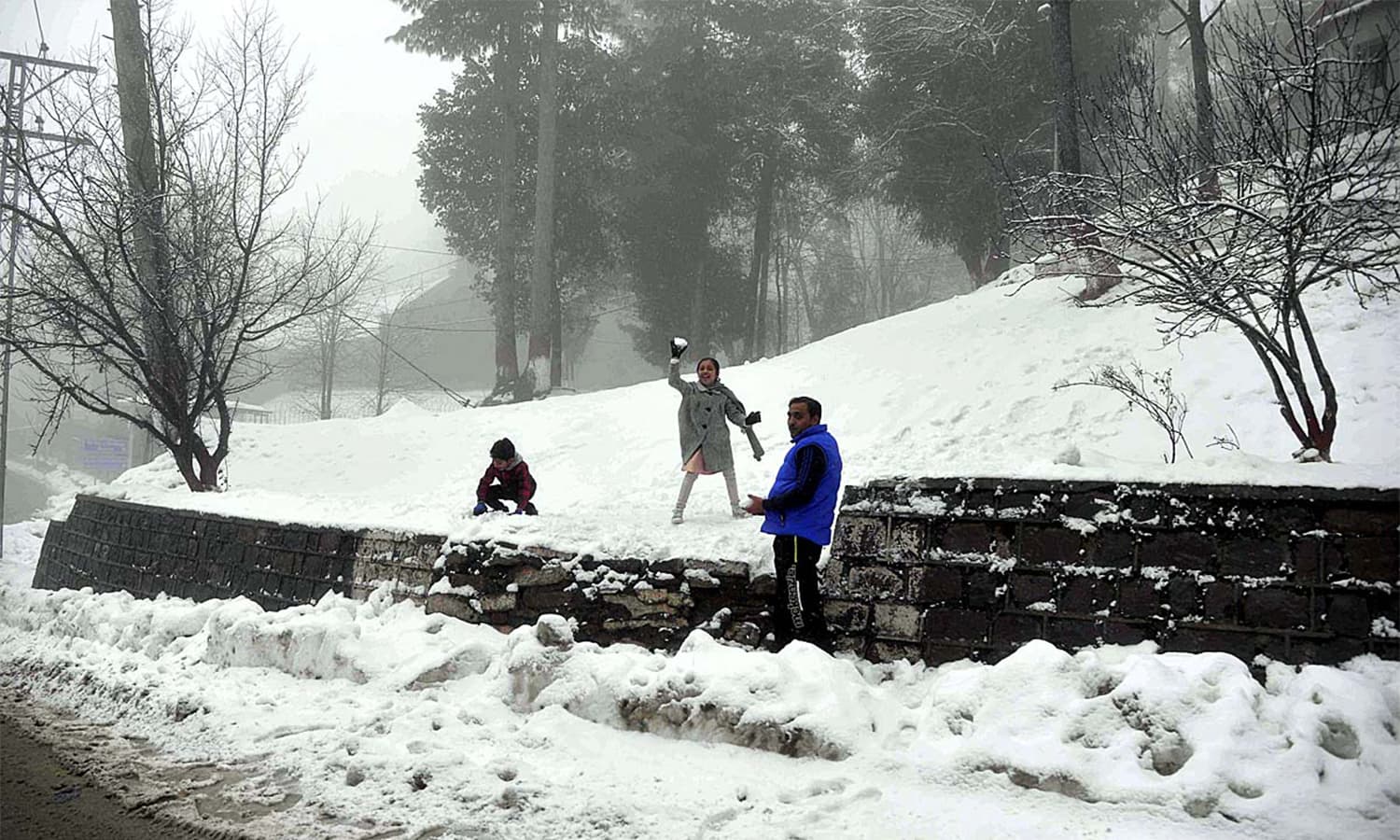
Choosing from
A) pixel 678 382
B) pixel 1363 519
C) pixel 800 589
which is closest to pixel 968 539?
pixel 800 589

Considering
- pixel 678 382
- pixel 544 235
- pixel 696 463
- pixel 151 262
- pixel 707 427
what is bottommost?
pixel 696 463

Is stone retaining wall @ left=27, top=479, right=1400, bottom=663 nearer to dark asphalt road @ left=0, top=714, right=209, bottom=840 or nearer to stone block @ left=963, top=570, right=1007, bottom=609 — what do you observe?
stone block @ left=963, top=570, right=1007, bottom=609

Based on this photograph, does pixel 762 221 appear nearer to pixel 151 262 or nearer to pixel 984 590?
pixel 151 262

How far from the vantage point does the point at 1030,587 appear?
14.6 ft

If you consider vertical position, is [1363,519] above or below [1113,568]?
above

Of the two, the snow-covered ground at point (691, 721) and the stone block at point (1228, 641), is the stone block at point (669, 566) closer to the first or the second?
the snow-covered ground at point (691, 721)

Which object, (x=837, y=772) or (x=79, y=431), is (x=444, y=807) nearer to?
(x=837, y=772)

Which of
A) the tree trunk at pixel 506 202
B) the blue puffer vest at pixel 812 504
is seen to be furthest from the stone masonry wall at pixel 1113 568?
the tree trunk at pixel 506 202

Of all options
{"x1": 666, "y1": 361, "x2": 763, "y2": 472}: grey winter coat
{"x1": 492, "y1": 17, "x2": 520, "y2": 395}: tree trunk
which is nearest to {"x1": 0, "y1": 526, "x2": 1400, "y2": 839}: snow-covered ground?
{"x1": 666, "y1": 361, "x2": 763, "y2": 472}: grey winter coat

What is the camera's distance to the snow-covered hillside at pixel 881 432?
6.11 m

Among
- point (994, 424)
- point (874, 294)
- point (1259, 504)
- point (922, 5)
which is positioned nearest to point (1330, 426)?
point (1259, 504)

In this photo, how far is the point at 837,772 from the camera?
3654mm

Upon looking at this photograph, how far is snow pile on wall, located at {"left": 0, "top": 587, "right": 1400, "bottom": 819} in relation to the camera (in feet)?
10.4

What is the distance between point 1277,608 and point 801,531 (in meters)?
2.16
